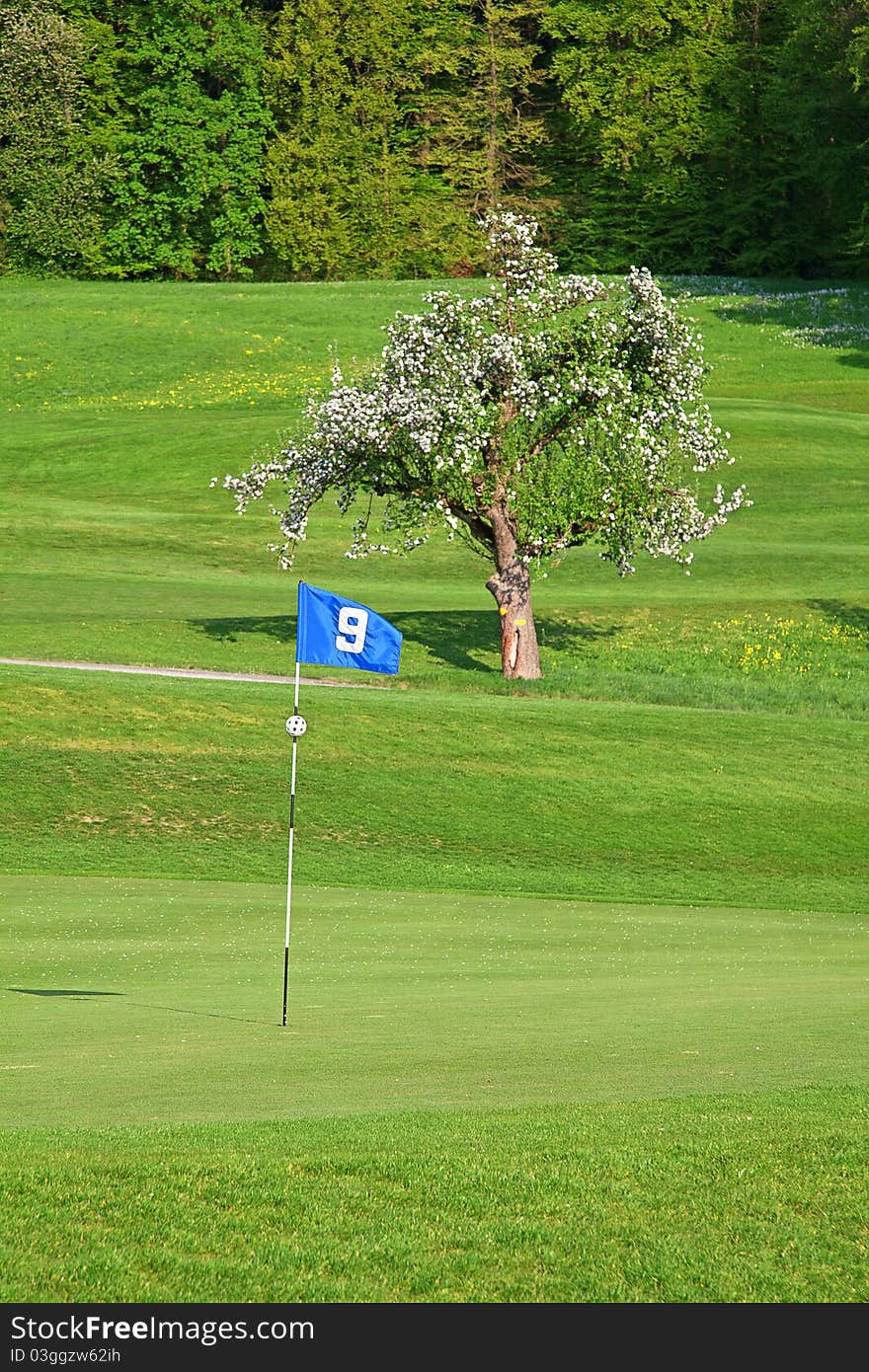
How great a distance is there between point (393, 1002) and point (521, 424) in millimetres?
24352

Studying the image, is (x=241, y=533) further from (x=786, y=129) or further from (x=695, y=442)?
(x=786, y=129)

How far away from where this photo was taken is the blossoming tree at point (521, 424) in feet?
115

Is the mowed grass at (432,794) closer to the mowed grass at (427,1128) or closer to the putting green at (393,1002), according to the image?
the putting green at (393,1002)

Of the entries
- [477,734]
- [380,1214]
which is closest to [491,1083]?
[380,1214]

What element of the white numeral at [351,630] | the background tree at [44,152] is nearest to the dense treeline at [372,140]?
the background tree at [44,152]

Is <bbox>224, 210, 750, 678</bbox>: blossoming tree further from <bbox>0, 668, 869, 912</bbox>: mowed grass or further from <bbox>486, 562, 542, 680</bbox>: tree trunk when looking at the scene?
<bbox>0, 668, 869, 912</bbox>: mowed grass

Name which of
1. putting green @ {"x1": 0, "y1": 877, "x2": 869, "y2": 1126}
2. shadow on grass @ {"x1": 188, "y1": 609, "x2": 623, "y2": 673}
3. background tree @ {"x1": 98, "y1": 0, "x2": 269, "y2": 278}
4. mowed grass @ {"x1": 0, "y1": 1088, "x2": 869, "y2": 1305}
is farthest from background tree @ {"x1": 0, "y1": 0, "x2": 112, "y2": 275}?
mowed grass @ {"x1": 0, "y1": 1088, "x2": 869, "y2": 1305}

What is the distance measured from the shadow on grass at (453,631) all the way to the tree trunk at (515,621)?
1272 millimetres

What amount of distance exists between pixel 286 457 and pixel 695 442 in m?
9.31

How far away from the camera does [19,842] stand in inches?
1004

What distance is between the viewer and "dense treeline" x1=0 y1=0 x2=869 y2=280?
93.1 m

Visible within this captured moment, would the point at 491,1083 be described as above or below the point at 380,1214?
below

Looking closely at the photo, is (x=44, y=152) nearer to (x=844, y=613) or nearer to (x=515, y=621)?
(x=844, y=613)
